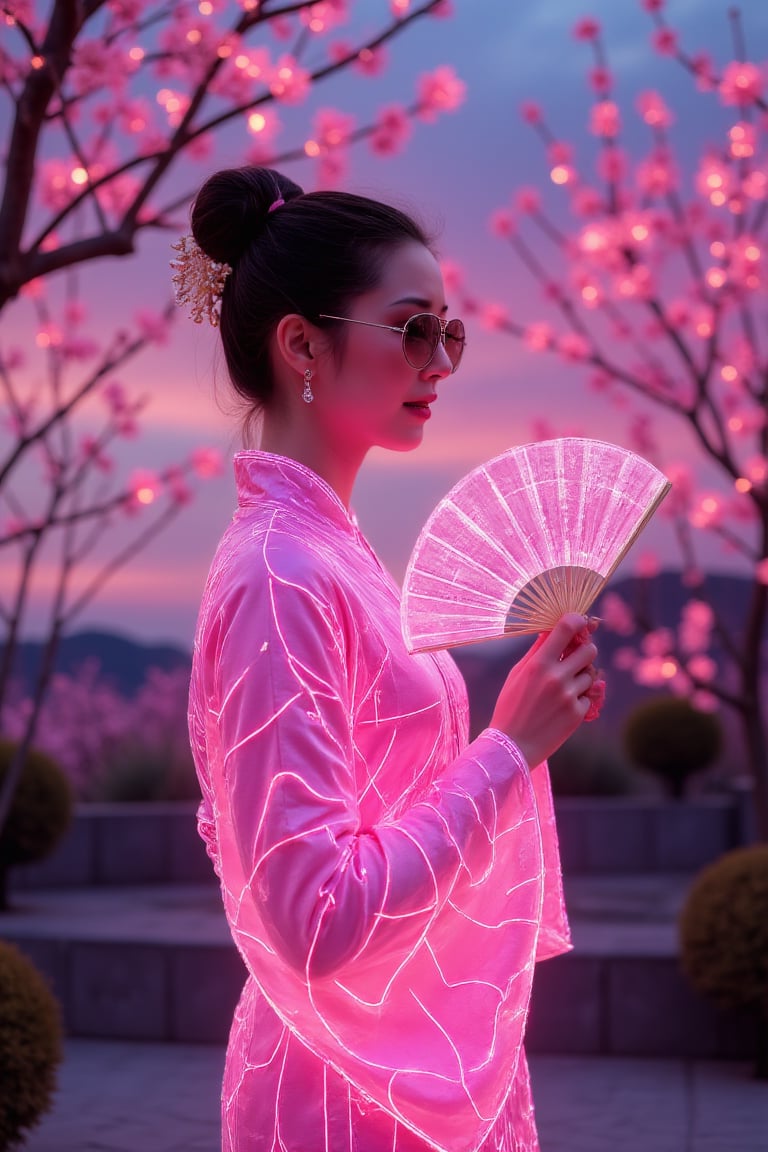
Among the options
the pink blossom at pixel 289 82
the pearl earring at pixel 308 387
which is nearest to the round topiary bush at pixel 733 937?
the pink blossom at pixel 289 82

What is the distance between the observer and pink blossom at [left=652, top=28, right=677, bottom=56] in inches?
249

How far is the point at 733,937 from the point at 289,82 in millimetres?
2897

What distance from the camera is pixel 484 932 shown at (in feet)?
4.40

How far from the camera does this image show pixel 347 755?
1.22 metres

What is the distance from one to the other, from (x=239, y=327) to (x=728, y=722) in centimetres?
1003

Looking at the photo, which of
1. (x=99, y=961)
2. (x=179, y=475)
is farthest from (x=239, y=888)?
(x=179, y=475)

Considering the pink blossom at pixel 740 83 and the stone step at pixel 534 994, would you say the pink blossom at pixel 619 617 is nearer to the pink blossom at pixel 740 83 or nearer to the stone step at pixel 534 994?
A: the stone step at pixel 534 994

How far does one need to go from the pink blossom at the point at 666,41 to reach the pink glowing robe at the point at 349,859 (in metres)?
5.53

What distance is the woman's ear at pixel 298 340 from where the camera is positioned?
1.45m

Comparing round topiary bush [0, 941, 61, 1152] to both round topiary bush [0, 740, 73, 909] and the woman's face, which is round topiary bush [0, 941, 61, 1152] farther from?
round topiary bush [0, 740, 73, 909]

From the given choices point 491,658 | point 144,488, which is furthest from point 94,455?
point 491,658

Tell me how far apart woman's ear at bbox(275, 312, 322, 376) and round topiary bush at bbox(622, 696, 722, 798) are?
8.44 metres

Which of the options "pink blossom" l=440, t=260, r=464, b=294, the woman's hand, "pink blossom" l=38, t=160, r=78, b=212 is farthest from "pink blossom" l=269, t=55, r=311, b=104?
"pink blossom" l=440, t=260, r=464, b=294

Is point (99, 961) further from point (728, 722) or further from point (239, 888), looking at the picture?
point (728, 722)
